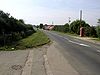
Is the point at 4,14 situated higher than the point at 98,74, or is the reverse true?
the point at 4,14

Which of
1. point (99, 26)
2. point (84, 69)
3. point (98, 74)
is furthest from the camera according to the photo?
point (99, 26)

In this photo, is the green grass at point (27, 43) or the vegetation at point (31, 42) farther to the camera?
the vegetation at point (31, 42)

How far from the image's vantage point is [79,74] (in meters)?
10.4

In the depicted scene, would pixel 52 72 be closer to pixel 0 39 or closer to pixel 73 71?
pixel 73 71

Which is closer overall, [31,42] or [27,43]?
[27,43]

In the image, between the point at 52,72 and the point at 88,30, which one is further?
the point at 88,30

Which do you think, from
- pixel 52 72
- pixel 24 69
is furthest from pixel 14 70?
pixel 52 72

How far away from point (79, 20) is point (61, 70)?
6360 cm

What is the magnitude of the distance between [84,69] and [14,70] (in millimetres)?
3242

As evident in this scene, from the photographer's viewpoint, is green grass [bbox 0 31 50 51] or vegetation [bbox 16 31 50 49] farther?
vegetation [bbox 16 31 50 49]

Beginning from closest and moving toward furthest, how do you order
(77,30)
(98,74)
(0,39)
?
(98,74), (0,39), (77,30)

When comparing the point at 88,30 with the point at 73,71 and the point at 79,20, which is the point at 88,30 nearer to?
the point at 79,20

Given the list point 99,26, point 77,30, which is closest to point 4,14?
point 99,26

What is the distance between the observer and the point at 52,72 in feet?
34.9
